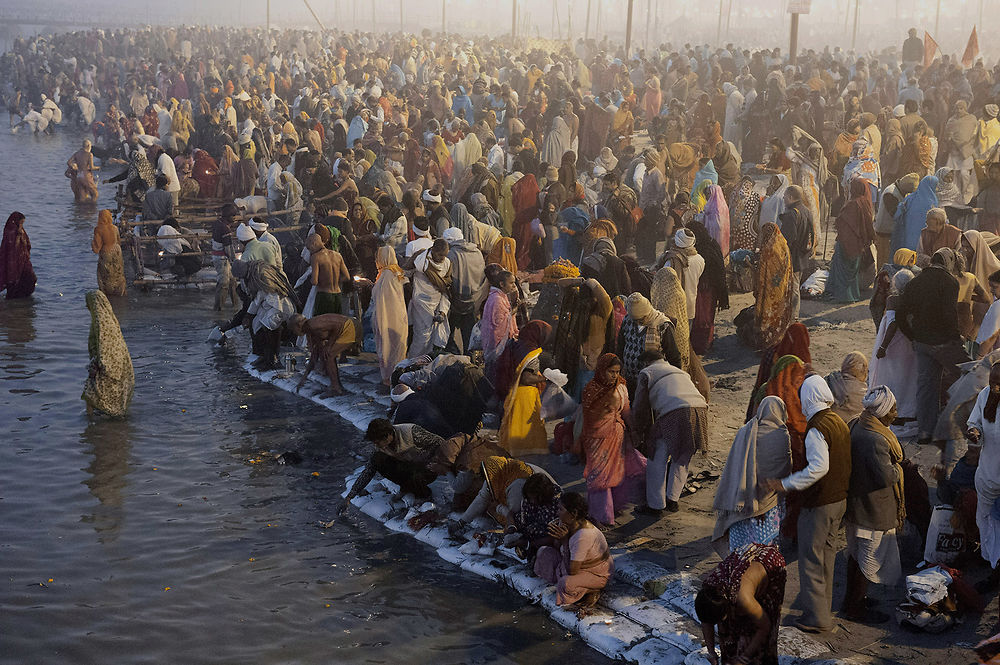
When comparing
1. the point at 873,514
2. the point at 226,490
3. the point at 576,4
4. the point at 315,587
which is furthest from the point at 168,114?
the point at 576,4

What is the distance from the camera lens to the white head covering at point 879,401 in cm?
566

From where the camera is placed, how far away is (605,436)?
7.11 metres

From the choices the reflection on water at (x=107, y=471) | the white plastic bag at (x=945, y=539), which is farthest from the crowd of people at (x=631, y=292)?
the reflection on water at (x=107, y=471)

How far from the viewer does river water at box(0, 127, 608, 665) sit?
6.26m

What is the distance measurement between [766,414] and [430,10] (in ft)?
395

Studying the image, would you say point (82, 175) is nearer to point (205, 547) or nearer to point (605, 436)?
point (205, 547)

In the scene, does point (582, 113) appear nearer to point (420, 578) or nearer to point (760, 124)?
point (760, 124)

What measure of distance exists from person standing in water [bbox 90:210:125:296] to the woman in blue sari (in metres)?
9.32

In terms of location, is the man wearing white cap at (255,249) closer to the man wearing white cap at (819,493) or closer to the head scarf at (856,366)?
the head scarf at (856,366)

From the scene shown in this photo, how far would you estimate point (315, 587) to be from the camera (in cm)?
685

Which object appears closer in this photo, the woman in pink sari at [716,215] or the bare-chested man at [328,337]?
the bare-chested man at [328,337]

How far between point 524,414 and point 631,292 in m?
2.01

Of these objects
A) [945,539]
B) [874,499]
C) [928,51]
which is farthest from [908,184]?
[928,51]

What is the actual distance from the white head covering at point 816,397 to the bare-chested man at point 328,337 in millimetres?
5505
